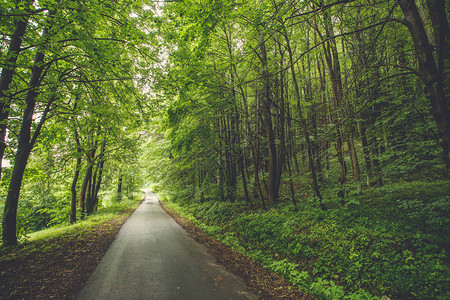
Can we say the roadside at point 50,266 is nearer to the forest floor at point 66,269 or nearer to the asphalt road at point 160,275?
the forest floor at point 66,269

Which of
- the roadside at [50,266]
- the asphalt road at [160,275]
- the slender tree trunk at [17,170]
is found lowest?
the asphalt road at [160,275]

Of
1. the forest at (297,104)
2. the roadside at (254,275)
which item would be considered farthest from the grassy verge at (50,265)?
the roadside at (254,275)

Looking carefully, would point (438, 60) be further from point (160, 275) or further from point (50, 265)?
point (50, 265)

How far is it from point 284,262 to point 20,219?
32.9 ft

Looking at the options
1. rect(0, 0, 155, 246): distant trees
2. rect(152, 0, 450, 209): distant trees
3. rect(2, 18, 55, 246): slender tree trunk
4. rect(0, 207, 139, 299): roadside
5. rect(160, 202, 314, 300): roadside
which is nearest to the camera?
rect(152, 0, 450, 209): distant trees

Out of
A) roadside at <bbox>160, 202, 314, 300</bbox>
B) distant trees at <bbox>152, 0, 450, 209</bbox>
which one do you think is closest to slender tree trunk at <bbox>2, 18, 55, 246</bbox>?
distant trees at <bbox>152, 0, 450, 209</bbox>

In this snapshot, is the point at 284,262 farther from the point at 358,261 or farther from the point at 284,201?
the point at 284,201

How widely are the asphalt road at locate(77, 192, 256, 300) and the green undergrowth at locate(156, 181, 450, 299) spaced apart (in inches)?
59.3

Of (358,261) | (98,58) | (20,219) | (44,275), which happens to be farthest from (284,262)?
(20,219)

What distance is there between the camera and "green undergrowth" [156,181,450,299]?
11.6ft

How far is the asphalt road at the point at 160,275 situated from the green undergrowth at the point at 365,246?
151 centimetres

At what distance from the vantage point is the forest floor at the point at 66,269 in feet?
12.6

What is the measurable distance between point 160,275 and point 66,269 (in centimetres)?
249

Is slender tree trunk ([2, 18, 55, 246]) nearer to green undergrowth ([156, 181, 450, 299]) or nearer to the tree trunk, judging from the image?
green undergrowth ([156, 181, 450, 299])
